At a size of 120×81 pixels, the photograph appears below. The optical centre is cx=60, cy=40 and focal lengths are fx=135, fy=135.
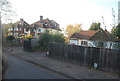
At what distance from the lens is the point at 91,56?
10914 mm

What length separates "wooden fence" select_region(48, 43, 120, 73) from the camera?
30.6ft

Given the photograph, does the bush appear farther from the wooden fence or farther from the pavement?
the pavement

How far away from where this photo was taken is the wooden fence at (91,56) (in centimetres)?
933

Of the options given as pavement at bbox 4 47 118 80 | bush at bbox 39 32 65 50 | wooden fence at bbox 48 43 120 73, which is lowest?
pavement at bbox 4 47 118 80

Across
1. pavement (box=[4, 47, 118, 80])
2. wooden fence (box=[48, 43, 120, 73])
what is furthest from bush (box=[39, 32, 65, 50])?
pavement (box=[4, 47, 118, 80])

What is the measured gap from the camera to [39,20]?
52906 millimetres

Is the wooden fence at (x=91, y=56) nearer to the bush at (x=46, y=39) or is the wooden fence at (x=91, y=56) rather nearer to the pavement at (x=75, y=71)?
the pavement at (x=75, y=71)

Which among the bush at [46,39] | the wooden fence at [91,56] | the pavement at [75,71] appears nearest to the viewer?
the pavement at [75,71]

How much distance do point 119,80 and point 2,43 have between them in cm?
741

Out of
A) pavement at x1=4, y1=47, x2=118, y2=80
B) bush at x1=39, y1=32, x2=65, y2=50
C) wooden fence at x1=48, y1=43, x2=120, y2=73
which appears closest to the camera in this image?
pavement at x1=4, y1=47, x2=118, y2=80

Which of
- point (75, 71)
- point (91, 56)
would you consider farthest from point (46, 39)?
point (75, 71)

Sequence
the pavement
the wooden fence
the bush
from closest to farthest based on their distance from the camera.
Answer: the pavement < the wooden fence < the bush

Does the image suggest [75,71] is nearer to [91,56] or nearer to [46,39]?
[91,56]

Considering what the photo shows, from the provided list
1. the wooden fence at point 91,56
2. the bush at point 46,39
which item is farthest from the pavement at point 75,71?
the bush at point 46,39
